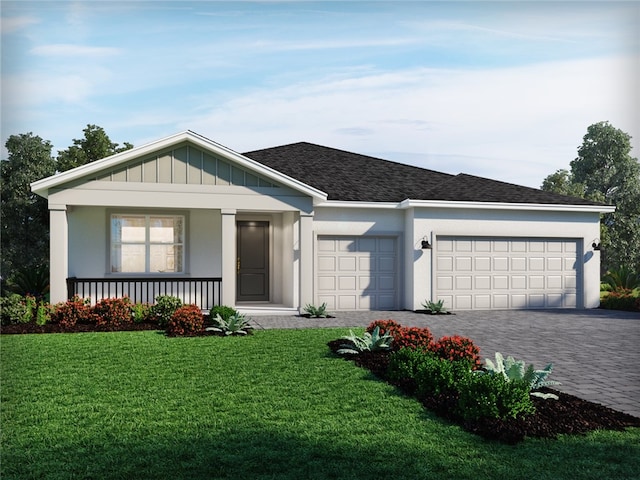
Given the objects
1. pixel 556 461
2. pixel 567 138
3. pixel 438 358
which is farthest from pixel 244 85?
pixel 438 358

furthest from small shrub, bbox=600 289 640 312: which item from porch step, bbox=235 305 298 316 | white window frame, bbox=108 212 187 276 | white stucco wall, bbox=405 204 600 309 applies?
white window frame, bbox=108 212 187 276

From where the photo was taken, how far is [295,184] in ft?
48.1

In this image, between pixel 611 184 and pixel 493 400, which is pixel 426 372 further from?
pixel 611 184

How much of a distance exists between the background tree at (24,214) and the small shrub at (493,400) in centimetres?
1916

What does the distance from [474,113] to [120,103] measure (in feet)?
10.4

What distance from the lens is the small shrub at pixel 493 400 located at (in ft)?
18.6

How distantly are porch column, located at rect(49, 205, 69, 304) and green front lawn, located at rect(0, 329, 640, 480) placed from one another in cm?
507

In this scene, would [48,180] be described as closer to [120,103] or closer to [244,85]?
[120,103]

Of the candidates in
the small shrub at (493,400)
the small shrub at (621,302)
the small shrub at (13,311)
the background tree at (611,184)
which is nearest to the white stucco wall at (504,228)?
the small shrub at (621,302)

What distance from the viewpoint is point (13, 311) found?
40.4ft

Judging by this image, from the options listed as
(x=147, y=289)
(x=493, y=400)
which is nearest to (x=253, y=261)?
(x=147, y=289)

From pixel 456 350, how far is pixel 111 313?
7.87 metres

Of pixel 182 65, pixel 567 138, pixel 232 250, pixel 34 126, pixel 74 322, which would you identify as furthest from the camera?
pixel 232 250

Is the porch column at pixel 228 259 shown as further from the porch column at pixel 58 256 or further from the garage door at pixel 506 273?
the garage door at pixel 506 273
